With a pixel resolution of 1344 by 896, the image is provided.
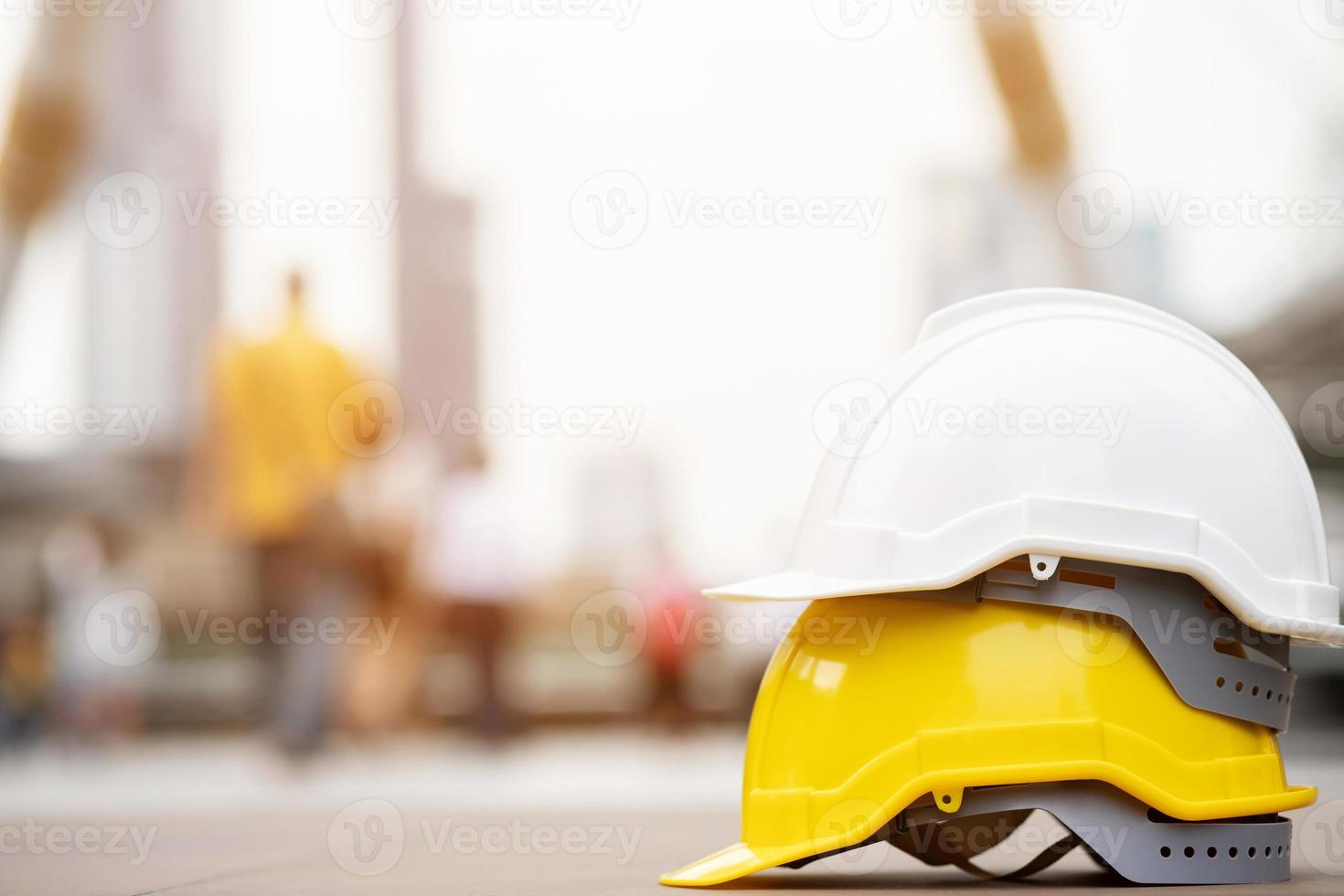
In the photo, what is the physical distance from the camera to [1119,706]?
2.43m

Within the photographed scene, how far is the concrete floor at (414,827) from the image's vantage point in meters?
2.77

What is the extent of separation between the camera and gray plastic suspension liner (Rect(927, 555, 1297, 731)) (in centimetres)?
246

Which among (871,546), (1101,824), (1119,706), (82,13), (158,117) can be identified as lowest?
(1101,824)

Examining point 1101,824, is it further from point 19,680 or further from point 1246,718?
point 19,680

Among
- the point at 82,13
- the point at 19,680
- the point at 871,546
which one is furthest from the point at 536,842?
the point at 82,13

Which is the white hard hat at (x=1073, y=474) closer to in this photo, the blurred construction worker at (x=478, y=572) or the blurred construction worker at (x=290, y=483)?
the blurred construction worker at (x=290, y=483)

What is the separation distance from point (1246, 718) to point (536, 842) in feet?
5.76

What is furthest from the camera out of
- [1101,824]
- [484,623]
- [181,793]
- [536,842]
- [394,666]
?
[394,666]

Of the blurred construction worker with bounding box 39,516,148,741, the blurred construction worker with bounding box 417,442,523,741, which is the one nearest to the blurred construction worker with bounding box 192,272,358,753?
the blurred construction worker with bounding box 417,442,523,741

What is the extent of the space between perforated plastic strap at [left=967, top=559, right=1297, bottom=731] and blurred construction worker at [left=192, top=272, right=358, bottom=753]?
483 centimetres

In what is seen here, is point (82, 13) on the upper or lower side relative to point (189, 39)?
lower

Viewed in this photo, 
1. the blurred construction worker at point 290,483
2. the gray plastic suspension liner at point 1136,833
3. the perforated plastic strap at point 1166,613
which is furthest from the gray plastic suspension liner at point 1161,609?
the blurred construction worker at point 290,483

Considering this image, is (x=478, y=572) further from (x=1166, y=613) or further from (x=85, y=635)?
(x=1166, y=613)

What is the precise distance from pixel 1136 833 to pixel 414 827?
2218mm
